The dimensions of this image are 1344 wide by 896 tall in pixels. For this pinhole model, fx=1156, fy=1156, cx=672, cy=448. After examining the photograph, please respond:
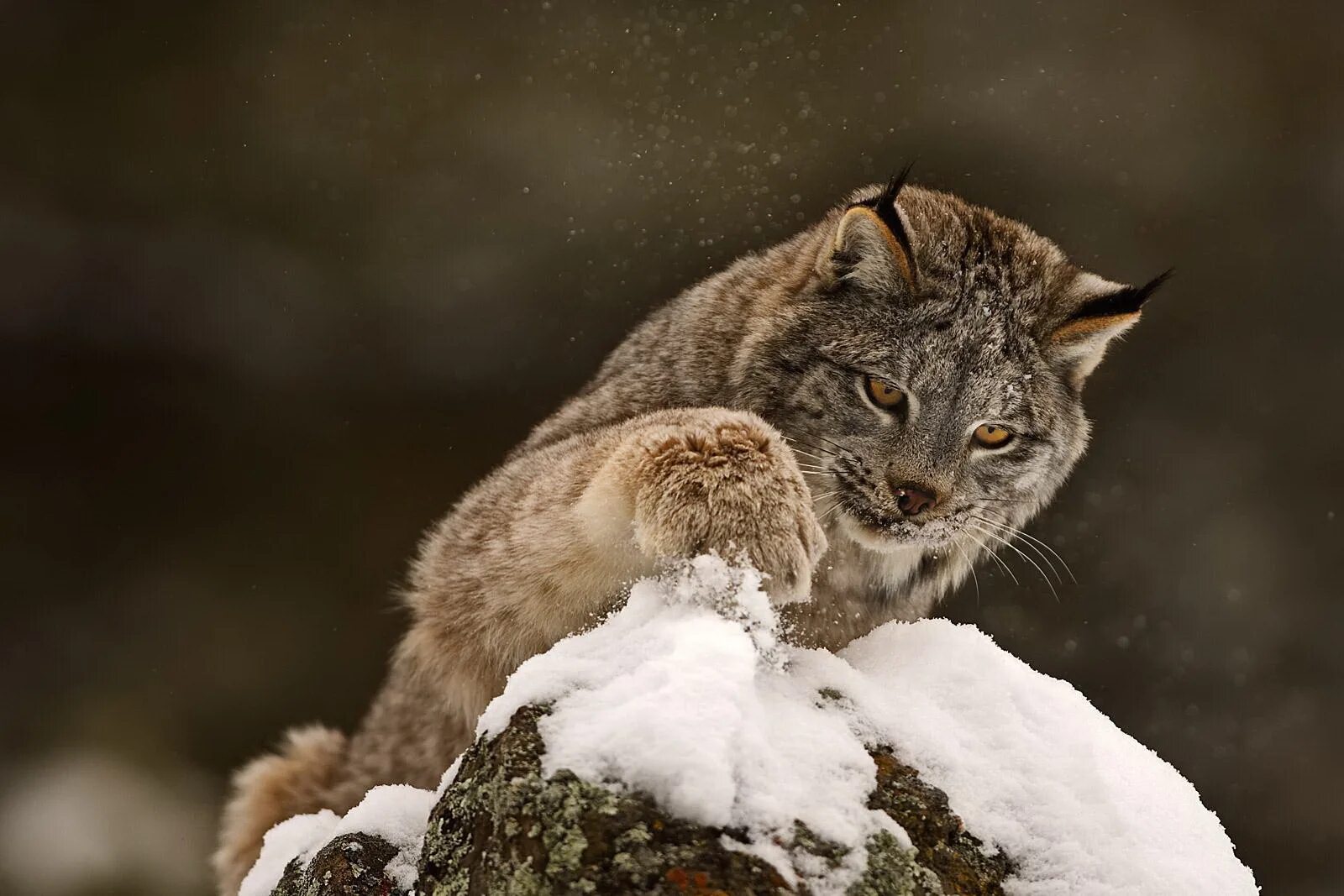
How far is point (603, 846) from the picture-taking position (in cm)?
146

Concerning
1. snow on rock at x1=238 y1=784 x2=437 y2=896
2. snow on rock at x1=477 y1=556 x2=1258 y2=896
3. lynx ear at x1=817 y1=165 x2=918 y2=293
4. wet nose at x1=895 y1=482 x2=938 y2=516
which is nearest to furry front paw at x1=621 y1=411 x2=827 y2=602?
snow on rock at x1=477 y1=556 x2=1258 y2=896

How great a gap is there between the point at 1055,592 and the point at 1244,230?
1.50m

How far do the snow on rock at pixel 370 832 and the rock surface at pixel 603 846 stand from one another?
294 mm

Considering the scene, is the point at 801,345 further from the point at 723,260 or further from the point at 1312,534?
the point at 1312,534

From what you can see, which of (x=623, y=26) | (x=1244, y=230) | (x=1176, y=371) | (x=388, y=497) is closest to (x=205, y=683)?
(x=388, y=497)

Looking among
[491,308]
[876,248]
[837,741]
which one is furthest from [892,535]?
[491,308]

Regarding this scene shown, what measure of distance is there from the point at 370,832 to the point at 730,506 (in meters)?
0.86

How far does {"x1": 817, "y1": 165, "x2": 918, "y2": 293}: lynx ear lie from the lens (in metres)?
2.49

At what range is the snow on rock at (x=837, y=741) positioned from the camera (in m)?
1.51

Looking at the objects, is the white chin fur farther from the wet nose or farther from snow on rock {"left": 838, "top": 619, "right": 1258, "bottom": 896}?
snow on rock {"left": 838, "top": 619, "right": 1258, "bottom": 896}

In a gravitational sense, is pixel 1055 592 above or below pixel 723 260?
below

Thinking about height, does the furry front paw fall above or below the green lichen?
above

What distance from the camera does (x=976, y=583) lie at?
4.16 meters

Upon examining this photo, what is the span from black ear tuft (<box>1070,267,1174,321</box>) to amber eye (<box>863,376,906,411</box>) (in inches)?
18.8
